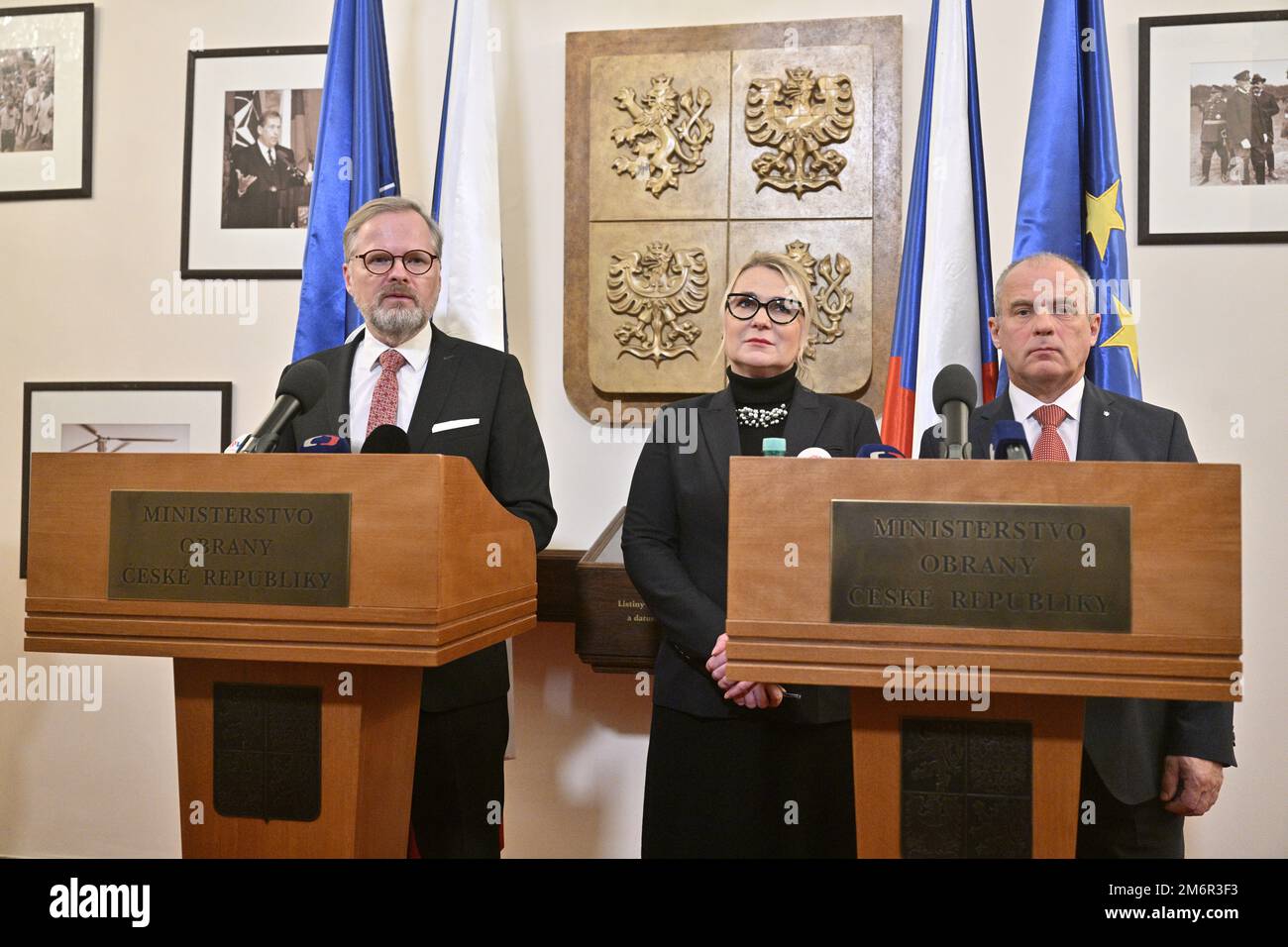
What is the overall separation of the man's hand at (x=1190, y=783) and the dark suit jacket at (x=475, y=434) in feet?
4.20

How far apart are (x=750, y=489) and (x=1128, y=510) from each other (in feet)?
1.67

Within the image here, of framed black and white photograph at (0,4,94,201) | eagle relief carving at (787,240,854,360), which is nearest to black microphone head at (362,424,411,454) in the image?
eagle relief carving at (787,240,854,360)

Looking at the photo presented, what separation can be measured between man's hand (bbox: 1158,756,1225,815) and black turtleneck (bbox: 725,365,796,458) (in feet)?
3.29

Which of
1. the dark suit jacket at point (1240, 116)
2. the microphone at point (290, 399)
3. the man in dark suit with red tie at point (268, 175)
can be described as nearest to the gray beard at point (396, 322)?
the microphone at point (290, 399)

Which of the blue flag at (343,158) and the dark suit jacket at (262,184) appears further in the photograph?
the dark suit jacket at (262,184)

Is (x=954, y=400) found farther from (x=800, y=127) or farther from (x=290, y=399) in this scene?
(x=800, y=127)

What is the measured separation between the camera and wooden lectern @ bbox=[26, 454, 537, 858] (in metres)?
1.52

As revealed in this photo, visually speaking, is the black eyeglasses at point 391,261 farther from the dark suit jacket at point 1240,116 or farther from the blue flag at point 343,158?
the dark suit jacket at point 1240,116

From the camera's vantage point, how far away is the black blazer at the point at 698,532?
2.09 meters

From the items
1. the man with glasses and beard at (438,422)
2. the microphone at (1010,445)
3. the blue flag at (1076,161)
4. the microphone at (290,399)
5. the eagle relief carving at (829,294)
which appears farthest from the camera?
the eagle relief carving at (829,294)

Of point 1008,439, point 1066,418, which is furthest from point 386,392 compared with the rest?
point 1066,418

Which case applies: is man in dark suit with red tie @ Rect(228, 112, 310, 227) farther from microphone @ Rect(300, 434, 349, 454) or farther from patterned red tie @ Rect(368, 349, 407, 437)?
microphone @ Rect(300, 434, 349, 454)

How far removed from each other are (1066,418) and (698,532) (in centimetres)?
78

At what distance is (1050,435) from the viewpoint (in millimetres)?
2039
